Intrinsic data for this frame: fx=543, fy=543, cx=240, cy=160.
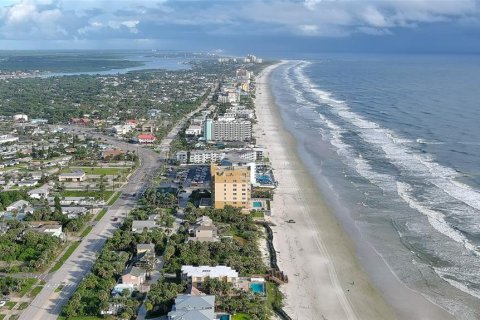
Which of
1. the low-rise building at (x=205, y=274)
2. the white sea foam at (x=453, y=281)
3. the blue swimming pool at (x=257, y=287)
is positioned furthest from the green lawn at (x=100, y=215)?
the white sea foam at (x=453, y=281)

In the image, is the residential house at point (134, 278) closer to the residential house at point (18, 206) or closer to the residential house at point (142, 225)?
the residential house at point (142, 225)

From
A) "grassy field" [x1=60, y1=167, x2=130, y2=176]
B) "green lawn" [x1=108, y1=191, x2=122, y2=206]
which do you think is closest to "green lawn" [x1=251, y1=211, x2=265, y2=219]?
"green lawn" [x1=108, y1=191, x2=122, y2=206]

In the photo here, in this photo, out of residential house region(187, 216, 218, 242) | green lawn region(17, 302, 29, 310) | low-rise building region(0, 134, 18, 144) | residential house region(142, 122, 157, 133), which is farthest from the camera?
residential house region(142, 122, 157, 133)

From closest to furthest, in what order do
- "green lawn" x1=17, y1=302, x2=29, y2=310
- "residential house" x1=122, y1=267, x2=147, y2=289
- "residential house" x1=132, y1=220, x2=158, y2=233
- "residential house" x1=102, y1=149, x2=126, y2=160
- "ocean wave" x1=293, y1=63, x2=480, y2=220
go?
"green lawn" x1=17, y1=302, x2=29, y2=310, "residential house" x1=122, y1=267, x2=147, y2=289, "residential house" x1=132, y1=220, x2=158, y2=233, "ocean wave" x1=293, y1=63, x2=480, y2=220, "residential house" x1=102, y1=149, x2=126, y2=160

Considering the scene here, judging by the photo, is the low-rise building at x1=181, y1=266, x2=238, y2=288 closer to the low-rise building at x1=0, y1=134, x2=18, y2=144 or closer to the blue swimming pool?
the blue swimming pool

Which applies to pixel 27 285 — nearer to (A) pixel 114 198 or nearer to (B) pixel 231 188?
(A) pixel 114 198

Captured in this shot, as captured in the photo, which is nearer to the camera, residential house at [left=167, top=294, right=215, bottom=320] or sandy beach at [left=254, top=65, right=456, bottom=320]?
residential house at [left=167, top=294, right=215, bottom=320]
